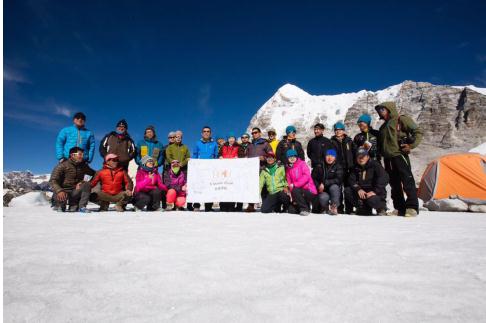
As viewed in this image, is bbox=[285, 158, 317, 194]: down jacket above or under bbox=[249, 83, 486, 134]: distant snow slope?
under

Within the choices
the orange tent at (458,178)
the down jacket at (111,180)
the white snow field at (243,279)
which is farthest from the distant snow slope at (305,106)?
the white snow field at (243,279)

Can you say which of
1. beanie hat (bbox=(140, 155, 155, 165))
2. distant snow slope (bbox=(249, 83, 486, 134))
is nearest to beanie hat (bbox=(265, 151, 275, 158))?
beanie hat (bbox=(140, 155, 155, 165))

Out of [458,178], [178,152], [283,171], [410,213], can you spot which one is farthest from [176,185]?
[458,178]

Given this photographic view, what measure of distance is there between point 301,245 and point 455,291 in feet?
4.37

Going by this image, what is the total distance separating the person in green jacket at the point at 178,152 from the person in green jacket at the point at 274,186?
7.19 ft

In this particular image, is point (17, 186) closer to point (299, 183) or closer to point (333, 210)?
point (299, 183)

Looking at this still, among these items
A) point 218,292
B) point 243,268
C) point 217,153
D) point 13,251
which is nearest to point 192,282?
point 218,292

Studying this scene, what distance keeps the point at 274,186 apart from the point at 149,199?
3063 mm

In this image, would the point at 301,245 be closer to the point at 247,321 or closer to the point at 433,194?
the point at 247,321

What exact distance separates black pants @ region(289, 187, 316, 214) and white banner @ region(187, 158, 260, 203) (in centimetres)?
108

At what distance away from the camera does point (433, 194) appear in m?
9.00

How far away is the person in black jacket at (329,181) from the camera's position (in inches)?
267

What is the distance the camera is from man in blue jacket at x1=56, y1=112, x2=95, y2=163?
7.36 m

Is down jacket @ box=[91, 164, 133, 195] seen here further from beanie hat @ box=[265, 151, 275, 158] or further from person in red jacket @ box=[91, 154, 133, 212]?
beanie hat @ box=[265, 151, 275, 158]
